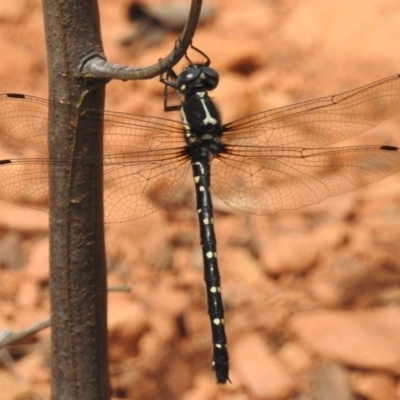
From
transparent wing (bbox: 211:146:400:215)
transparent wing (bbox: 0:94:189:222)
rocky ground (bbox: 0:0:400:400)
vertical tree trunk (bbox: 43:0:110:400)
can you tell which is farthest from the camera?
rocky ground (bbox: 0:0:400:400)

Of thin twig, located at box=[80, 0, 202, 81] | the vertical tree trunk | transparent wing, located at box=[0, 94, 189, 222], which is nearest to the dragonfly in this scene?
transparent wing, located at box=[0, 94, 189, 222]

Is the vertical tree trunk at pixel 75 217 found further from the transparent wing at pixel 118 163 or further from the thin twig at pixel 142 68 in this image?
the transparent wing at pixel 118 163

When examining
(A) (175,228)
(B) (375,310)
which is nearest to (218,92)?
(A) (175,228)

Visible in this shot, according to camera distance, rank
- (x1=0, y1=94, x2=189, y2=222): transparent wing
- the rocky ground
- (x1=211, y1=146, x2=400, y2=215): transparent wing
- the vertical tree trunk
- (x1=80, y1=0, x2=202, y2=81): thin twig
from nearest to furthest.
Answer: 1. (x1=80, y1=0, x2=202, y2=81): thin twig
2. the vertical tree trunk
3. (x1=0, y1=94, x2=189, y2=222): transparent wing
4. (x1=211, y1=146, x2=400, y2=215): transparent wing
5. the rocky ground

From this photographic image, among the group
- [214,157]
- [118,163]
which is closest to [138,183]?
[118,163]

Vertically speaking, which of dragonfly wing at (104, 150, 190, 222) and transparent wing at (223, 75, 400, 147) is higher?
transparent wing at (223, 75, 400, 147)

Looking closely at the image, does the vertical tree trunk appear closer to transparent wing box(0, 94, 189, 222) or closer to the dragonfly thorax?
transparent wing box(0, 94, 189, 222)
